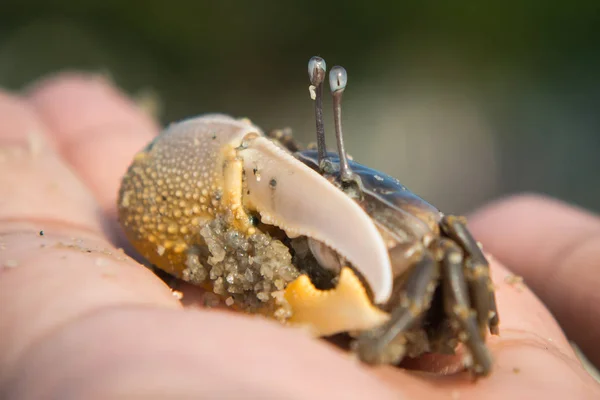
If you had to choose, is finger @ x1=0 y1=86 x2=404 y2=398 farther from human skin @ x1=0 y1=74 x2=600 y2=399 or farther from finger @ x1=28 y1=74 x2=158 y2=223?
finger @ x1=28 y1=74 x2=158 y2=223

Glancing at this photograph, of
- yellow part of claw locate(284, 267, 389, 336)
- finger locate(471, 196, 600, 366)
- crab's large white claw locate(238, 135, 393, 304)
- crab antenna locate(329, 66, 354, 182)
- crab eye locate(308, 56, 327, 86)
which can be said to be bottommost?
finger locate(471, 196, 600, 366)

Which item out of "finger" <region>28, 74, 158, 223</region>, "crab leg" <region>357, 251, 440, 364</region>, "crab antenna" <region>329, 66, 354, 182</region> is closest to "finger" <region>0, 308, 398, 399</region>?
"crab leg" <region>357, 251, 440, 364</region>

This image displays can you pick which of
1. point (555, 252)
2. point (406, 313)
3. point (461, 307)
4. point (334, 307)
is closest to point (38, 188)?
point (334, 307)

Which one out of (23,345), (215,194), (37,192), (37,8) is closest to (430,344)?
Answer: (215,194)

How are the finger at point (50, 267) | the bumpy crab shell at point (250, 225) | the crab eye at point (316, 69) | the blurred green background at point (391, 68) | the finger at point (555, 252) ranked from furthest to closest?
the blurred green background at point (391, 68)
the finger at point (555, 252)
the crab eye at point (316, 69)
the bumpy crab shell at point (250, 225)
the finger at point (50, 267)

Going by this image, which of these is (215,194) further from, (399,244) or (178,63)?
(178,63)

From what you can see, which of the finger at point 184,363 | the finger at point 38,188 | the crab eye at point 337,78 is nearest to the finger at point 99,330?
the finger at point 184,363

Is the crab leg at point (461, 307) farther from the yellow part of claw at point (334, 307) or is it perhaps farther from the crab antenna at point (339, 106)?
the crab antenna at point (339, 106)
